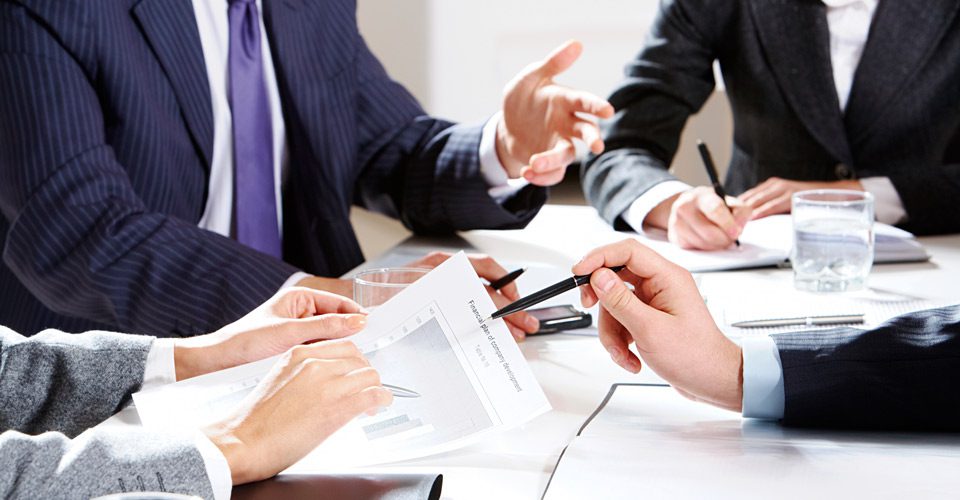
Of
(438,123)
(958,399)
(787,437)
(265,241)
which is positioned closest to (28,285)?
(265,241)

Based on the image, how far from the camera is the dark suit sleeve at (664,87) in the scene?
220 centimetres

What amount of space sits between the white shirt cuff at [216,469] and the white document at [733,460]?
0.26m

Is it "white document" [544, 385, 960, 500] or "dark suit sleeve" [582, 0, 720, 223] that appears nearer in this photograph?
"white document" [544, 385, 960, 500]

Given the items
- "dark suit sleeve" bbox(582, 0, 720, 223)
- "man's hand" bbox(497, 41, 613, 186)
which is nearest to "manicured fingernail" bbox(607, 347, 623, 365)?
"man's hand" bbox(497, 41, 613, 186)

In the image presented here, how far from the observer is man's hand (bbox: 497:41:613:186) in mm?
1650

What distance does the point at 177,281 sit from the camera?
4.98 ft

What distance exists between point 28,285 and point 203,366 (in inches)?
25.0

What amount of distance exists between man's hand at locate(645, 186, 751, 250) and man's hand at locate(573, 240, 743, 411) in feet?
2.15

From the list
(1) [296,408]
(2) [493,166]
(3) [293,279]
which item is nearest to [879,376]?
(1) [296,408]

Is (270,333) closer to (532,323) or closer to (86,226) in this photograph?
(532,323)

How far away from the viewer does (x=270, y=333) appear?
3.61 ft

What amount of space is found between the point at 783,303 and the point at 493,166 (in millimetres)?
613

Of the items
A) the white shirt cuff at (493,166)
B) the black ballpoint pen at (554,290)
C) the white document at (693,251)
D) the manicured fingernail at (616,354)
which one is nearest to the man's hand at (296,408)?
the black ballpoint pen at (554,290)

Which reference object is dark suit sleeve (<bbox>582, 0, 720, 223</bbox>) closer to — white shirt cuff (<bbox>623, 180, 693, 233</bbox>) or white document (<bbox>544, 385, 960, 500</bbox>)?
white shirt cuff (<bbox>623, 180, 693, 233</bbox>)
